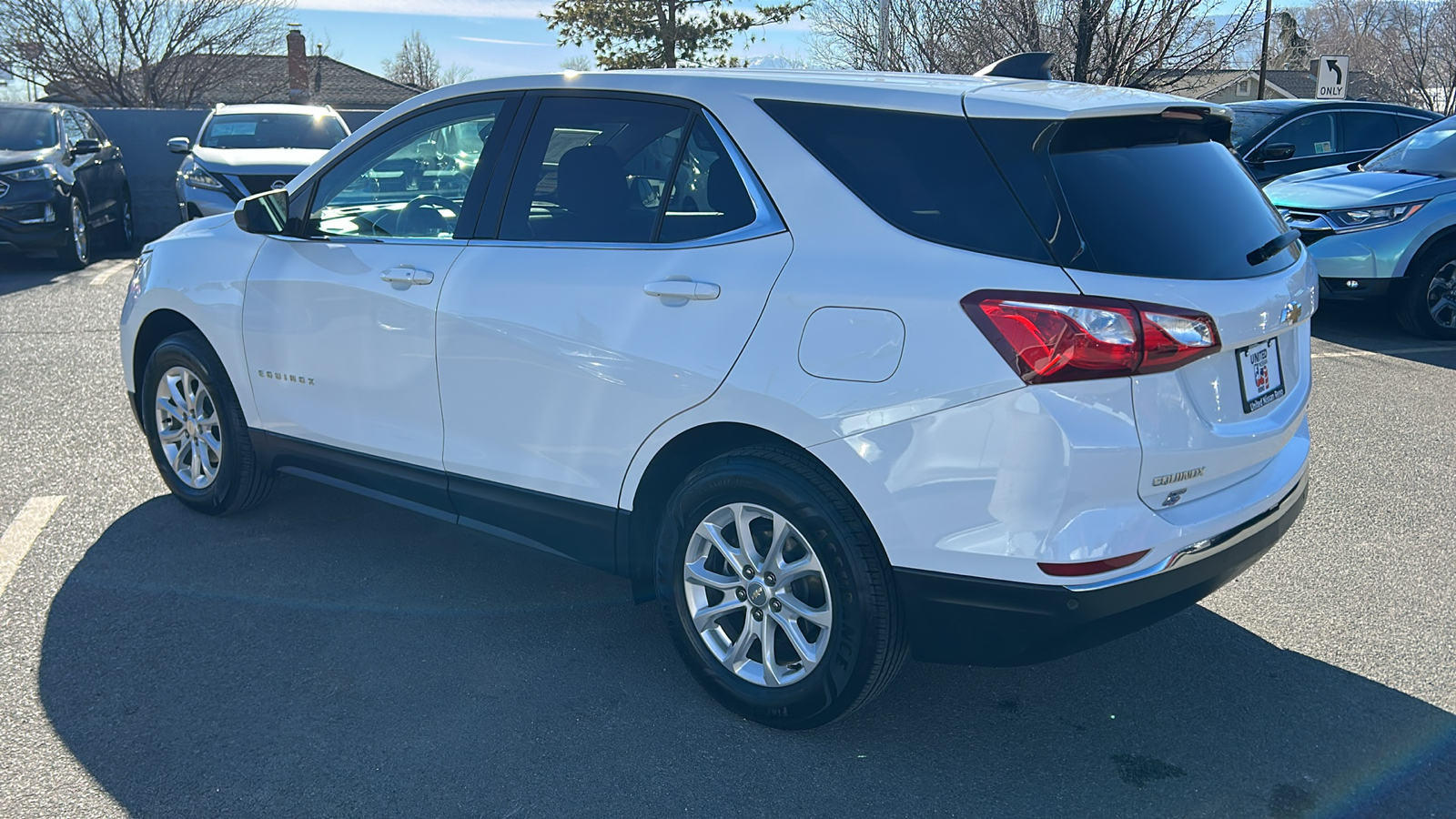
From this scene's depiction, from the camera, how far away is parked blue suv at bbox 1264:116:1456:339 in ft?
28.6

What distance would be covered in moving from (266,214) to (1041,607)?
3227 mm

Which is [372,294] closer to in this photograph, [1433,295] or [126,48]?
[1433,295]

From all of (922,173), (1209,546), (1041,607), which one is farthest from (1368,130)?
(1041,607)

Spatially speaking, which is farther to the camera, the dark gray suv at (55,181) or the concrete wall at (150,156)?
the concrete wall at (150,156)

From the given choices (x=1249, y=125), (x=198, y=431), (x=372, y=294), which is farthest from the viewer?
(x=1249, y=125)

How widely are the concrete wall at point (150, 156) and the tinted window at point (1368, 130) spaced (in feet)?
48.6

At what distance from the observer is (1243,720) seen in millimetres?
3424

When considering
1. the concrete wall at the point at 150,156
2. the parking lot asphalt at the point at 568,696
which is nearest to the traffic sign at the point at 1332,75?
the concrete wall at the point at 150,156

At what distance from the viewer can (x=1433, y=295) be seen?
881cm

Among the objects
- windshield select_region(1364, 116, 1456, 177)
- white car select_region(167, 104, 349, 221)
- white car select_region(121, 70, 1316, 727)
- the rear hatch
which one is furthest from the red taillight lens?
white car select_region(167, 104, 349, 221)

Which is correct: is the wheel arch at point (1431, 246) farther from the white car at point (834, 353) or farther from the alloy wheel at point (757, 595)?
the alloy wheel at point (757, 595)

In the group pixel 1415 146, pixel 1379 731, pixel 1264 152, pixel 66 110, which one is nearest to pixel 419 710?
pixel 1379 731

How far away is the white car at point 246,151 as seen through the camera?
12.5 metres

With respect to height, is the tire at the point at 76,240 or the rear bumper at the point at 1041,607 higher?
the tire at the point at 76,240
